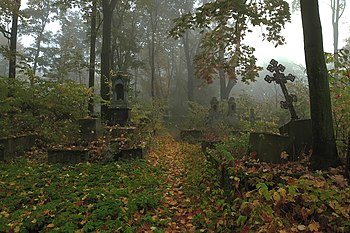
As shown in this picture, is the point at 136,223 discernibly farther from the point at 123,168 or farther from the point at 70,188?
the point at 123,168

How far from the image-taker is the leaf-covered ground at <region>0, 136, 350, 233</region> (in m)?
3.27

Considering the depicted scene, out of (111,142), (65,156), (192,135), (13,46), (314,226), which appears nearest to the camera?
(314,226)

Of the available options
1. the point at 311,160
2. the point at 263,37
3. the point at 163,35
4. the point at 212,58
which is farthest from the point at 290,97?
the point at 163,35

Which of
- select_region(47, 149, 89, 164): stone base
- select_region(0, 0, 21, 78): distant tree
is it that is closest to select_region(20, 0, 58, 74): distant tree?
select_region(0, 0, 21, 78): distant tree

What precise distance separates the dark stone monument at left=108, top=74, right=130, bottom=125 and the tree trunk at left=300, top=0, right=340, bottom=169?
897cm

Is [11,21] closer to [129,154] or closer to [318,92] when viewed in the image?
[129,154]

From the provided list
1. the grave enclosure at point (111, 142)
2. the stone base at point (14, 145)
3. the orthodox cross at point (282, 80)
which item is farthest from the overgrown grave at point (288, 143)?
the stone base at point (14, 145)

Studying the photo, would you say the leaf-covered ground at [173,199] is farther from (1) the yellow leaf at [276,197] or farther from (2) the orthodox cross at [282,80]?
(2) the orthodox cross at [282,80]

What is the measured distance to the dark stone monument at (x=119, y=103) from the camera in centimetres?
1270

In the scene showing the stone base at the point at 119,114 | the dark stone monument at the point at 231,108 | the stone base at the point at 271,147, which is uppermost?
the dark stone monument at the point at 231,108

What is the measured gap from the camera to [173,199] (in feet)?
17.6

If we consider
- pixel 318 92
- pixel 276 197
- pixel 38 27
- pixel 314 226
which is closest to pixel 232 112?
pixel 318 92

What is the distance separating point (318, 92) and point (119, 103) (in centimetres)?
955

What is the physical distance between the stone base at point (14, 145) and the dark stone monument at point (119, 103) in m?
3.82
